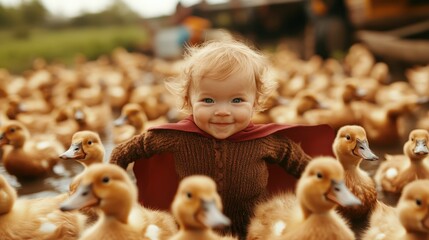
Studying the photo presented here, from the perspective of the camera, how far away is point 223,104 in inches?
108

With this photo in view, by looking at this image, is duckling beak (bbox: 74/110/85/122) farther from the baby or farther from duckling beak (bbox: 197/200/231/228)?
duckling beak (bbox: 197/200/231/228)

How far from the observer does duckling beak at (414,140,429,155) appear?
327 cm

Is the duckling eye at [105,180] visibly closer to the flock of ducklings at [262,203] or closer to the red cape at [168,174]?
the flock of ducklings at [262,203]

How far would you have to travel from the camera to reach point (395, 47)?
26.7 feet

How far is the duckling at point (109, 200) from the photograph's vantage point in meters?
2.19

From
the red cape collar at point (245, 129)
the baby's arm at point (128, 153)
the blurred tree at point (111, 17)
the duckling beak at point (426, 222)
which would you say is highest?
the blurred tree at point (111, 17)

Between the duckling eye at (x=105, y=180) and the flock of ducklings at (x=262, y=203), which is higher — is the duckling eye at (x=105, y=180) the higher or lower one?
the higher one

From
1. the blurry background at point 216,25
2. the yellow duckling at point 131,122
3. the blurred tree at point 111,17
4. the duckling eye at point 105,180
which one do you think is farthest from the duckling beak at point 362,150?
the blurred tree at point 111,17

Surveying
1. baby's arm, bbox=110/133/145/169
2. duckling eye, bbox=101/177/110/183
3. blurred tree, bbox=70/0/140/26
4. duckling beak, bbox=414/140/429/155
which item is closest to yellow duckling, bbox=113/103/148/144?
baby's arm, bbox=110/133/145/169

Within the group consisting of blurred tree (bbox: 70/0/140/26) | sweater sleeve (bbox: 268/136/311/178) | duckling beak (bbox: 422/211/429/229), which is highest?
blurred tree (bbox: 70/0/140/26)

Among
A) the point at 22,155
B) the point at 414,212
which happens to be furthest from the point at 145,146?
the point at 22,155

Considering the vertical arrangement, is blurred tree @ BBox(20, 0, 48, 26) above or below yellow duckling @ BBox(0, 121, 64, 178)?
above

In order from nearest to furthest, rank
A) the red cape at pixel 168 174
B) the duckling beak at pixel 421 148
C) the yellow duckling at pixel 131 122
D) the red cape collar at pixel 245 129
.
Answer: the red cape collar at pixel 245 129, the red cape at pixel 168 174, the duckling beak at pixel 421 148, the yellow duckling at pixel 131 122

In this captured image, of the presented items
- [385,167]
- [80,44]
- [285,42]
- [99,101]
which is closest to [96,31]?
[80,44]
